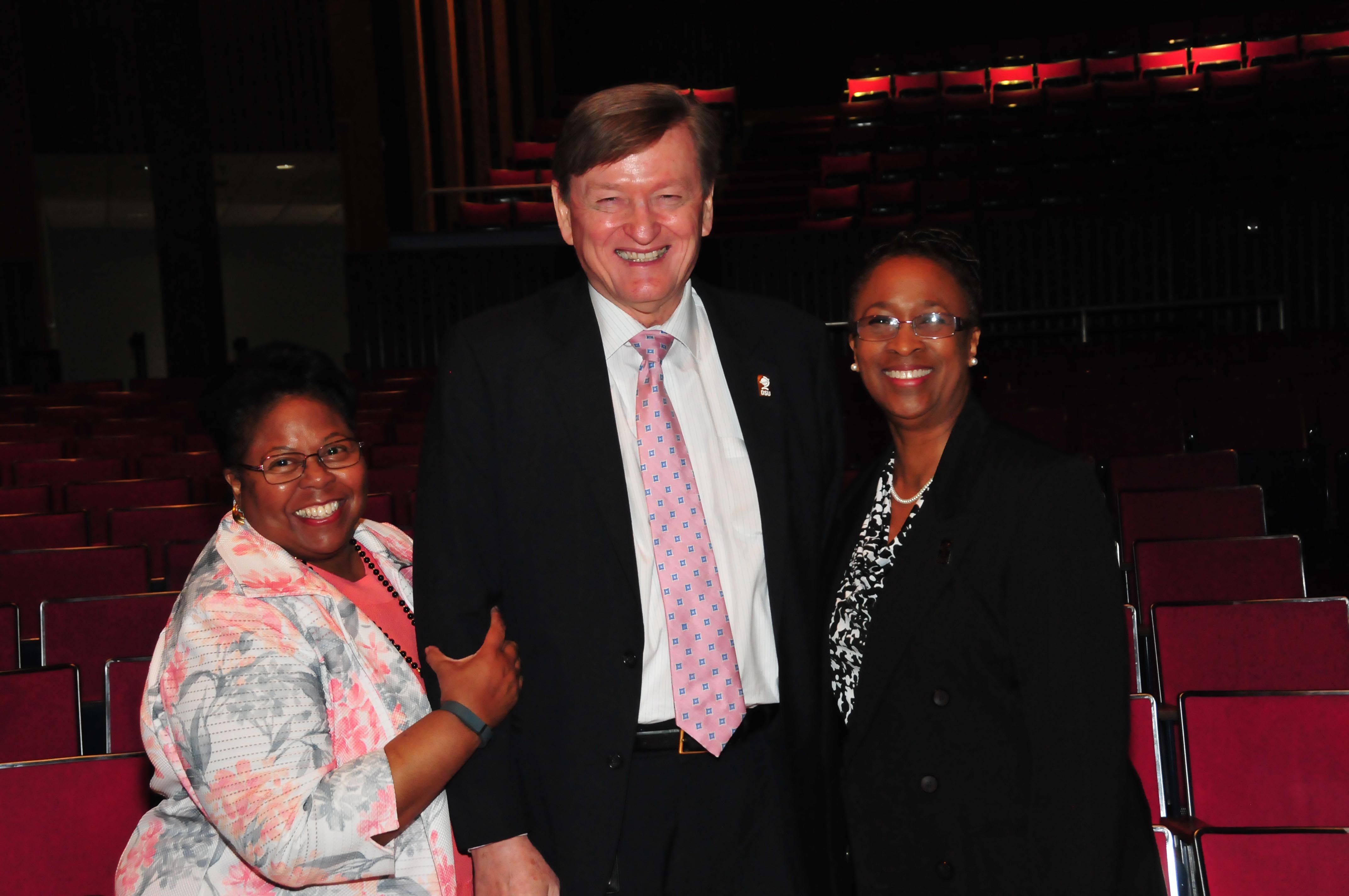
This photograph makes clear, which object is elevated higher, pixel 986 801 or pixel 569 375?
pixel 569 375

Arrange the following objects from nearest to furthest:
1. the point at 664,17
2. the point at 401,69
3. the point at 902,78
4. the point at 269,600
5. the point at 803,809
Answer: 1. the point at 269,600
2. the point at 803,809
3. the point at 401,69
4. the point at 902,78
5. the point at 664,17

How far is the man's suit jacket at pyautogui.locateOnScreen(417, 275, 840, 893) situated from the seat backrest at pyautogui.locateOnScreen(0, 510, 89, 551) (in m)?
3.30

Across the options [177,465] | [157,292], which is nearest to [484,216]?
[177,465]

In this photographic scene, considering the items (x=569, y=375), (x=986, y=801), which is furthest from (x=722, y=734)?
(x=569, y=375)

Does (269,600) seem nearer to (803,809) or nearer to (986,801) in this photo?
(803,809)

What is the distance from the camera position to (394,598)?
5.69ft

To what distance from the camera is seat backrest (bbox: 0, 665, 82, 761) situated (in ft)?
8.07

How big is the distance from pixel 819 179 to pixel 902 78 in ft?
8.68

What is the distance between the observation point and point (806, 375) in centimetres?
172

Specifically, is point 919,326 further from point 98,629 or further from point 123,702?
point 98,629

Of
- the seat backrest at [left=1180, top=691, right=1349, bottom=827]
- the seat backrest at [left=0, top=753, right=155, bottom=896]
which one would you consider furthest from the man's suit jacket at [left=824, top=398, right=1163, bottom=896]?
the seat backrest at [left=0, top=753, right=155, bottom=896]

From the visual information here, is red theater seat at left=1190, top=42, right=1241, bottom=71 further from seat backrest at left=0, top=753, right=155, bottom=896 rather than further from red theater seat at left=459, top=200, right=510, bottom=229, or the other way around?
seat backrest at left=0, top=753, right=155, bottom=896

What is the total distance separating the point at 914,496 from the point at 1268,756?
3.52 feet

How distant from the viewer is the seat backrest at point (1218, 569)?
10.5 feet
